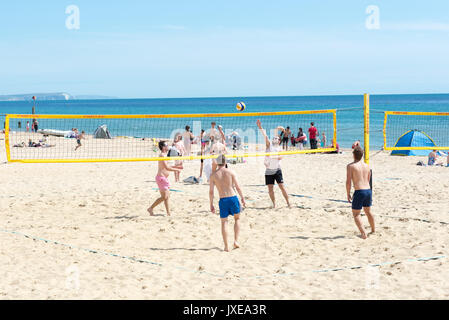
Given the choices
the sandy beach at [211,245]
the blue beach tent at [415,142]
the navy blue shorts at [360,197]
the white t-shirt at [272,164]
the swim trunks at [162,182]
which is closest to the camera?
the sandy beach at [211,245]

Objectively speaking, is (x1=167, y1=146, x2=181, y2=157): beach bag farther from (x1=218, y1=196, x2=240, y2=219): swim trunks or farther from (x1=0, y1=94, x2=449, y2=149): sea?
(x1=0, y1=94, x2=449, y2=149): sea

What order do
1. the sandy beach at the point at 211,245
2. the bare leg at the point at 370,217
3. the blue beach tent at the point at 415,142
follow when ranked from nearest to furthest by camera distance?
the sandy beach at the point at 211,245, the bare leg at the point at 370,217, the blue beach tent at the point at 415,142

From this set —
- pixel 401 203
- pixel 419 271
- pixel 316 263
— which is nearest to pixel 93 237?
pixel 316 263

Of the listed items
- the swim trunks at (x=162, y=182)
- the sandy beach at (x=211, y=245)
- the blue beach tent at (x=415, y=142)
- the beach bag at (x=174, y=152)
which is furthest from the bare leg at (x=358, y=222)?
the blue beach tent at (x=415, y=142)

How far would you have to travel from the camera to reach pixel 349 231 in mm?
7547

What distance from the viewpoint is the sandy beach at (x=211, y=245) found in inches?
208

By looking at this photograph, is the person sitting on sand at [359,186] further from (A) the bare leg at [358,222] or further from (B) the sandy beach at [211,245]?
(B) the sandy beach at [211,245]

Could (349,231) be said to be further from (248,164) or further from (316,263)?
(248,164)

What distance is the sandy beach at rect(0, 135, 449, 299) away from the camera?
208 inches

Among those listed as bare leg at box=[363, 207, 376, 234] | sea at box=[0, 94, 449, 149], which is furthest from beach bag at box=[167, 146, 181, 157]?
sea at box=[0, 94, 449, 149]

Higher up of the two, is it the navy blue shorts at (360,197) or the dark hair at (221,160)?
the dark hair at (221,160)

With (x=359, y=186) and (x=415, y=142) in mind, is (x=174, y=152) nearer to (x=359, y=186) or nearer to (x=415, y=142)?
(x=359, y=186)

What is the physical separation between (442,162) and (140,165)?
9966 millimetres

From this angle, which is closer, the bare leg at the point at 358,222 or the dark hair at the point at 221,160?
the dark hair at the point at 221,160
